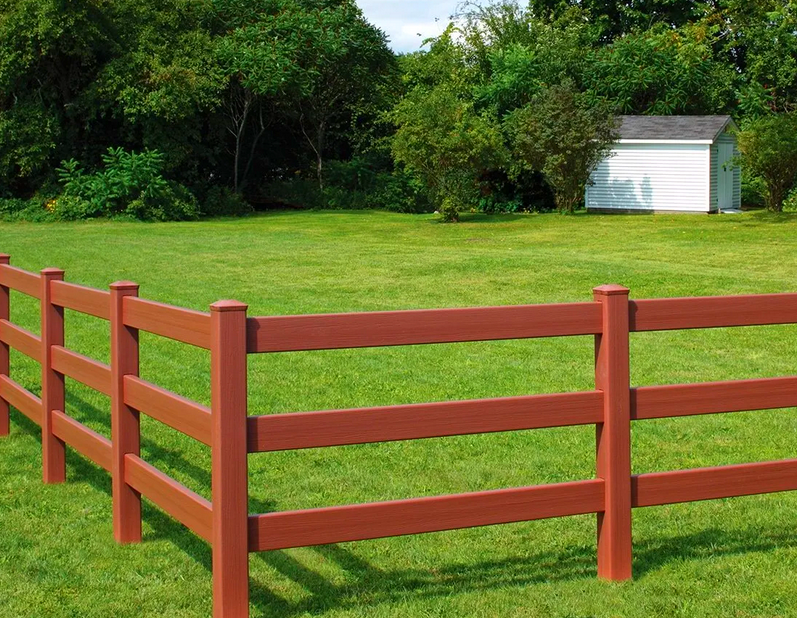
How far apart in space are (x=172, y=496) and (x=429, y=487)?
7.38ft

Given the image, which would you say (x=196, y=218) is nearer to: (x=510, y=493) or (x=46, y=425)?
(x=46, y=425)

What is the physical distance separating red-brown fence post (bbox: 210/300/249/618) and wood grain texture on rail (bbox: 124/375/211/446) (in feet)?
0.53

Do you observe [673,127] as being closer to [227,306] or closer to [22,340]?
[22,340]

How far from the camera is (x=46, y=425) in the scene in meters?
6.71

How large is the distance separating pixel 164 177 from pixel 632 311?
35323 mm

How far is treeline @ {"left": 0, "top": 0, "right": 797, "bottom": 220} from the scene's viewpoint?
34.1 meters

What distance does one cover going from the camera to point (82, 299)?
612 centimetres

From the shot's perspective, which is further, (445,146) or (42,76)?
(42,76)

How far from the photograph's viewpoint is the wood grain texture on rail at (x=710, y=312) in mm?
4852

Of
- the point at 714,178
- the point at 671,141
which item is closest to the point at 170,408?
the point at 714,178

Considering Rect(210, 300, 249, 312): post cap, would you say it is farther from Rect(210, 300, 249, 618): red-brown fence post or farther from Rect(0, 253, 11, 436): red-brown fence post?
Rect(0, 253, 11, 436): red-brown fence post

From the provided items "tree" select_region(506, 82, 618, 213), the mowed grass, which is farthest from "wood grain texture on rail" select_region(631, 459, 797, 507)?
"tree" select_region(506, 82, 618, 213)

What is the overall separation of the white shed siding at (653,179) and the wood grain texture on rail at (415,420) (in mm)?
33468

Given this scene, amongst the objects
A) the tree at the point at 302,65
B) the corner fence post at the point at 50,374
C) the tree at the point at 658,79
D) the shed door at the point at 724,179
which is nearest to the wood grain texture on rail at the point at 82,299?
the corner fence post at the point at 50,374
